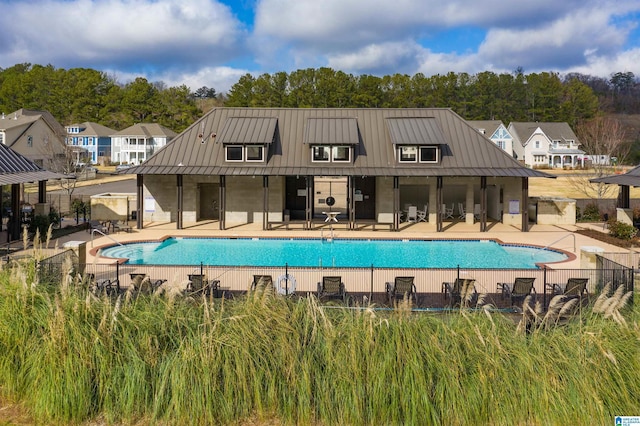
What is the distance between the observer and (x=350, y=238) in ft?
81.0

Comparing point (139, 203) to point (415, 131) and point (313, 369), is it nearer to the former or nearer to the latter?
point (415, 131)

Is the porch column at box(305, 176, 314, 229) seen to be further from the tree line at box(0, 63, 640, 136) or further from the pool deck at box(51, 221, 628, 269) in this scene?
the tree line at box(0, 63, 640, 136)

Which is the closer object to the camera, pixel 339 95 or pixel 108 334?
pixel 108 334

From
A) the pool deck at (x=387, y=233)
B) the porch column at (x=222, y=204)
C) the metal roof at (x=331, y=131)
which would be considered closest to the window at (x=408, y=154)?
the metal roof at (x=331, y=131)

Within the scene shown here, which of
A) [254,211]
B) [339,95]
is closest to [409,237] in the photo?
[254,211]

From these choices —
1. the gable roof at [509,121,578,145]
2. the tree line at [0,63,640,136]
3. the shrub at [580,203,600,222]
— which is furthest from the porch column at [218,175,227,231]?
the gable roof at [509,121,578,145]

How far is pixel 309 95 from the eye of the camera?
81812mm

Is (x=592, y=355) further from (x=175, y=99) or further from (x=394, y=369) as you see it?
(x=175, y=99)

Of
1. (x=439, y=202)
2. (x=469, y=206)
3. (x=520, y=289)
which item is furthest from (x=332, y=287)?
(x=469, y=206)

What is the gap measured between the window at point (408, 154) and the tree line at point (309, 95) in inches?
2114

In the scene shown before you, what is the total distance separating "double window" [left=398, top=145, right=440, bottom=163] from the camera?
28578mm

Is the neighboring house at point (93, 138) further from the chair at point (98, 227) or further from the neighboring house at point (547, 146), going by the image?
the neighboring house at point (547, 146)

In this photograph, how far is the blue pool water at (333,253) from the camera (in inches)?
798

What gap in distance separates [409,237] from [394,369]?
17.9m
